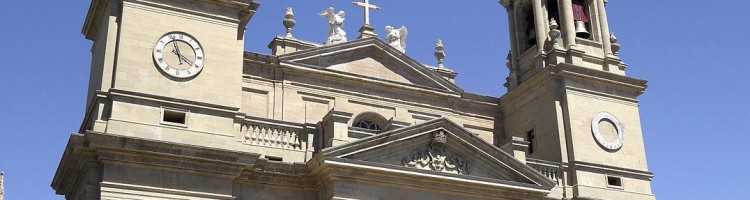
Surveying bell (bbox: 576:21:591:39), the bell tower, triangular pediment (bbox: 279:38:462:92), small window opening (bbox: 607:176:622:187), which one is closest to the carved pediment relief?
the bell tower

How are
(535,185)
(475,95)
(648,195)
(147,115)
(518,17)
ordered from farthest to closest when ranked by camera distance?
1. (518,17)
2. (475,95)
3. (648,195)
4. (535,185)
5. (147,115)

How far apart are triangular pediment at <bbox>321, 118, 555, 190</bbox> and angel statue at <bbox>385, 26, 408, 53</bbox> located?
6794 mm

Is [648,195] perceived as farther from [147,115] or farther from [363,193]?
[147,115]

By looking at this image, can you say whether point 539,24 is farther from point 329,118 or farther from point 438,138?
point 329,118

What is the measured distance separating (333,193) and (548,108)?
8496 mm

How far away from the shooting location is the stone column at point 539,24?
29.4 meters

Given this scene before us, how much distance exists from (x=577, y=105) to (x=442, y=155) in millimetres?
5768

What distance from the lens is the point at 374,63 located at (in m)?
28.4

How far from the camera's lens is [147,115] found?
21219mm

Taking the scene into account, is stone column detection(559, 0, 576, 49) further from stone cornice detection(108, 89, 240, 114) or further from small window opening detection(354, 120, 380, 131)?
stone cornice detection(108, 89, 240, 114)

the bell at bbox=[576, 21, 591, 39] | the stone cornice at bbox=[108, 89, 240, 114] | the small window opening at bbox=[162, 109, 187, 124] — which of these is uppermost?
the bell at bbox=[576, 21, 591, 39]

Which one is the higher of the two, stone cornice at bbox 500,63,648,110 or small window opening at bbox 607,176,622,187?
stone cornice at bbox 500,63,648,110

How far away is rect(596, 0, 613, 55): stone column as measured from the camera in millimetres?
29533

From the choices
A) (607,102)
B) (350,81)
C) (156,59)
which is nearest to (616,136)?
(607,102)
